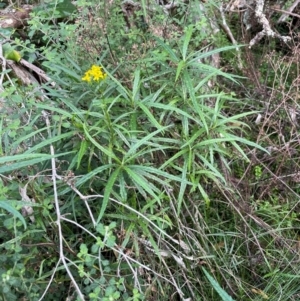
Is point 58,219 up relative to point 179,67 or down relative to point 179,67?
down

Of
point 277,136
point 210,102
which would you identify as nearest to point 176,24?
point 210,102

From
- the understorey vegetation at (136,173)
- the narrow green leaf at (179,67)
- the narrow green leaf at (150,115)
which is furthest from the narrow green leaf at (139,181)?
the narrow green leaf at (179,67)

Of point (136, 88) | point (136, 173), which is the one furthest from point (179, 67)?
point (136, 173)

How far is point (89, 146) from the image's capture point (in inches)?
60.4

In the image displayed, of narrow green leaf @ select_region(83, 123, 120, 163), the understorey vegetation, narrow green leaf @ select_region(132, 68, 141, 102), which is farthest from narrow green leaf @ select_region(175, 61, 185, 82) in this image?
narrow green leaf @ select_region(83, 123, 120, 163)

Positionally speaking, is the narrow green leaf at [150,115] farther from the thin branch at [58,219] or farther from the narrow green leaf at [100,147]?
the thin branch at [58,219]

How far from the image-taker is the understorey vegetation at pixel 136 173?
1469 mm

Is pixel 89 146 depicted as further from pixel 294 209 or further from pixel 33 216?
pixel 294 209

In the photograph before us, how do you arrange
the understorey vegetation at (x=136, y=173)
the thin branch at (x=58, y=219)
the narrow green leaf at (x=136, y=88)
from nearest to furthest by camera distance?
→ the thin branch at (x=58, y=219), the understorey vegetation at (x=136, y=173), the narrow green leaf at (x=136, y=88)

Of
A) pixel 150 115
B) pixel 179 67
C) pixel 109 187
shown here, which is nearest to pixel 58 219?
pixel 109 187

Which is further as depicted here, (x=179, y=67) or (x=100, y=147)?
(x=179, y=67)

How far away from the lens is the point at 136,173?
147 cm

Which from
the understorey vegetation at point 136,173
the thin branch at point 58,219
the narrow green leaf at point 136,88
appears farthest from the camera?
the narrow green leaf at point 136,88

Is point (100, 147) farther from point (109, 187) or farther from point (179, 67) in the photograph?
point (179, 67)
